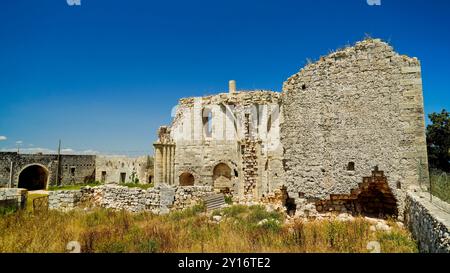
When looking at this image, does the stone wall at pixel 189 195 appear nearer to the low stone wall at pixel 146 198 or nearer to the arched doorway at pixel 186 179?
the low stone wall at pixel 146 198

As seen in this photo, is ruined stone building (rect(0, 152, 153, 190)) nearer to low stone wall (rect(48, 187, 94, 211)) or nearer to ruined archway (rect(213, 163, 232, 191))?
ruined archway (rect(213, 163, 232, 191))

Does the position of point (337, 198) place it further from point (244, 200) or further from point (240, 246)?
point (244, 200)

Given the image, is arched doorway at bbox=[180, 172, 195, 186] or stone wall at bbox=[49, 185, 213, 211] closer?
stone wall at bbox=[49, 185, 213, 211]

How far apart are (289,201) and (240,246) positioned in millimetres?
4972

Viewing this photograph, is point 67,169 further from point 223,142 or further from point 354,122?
point 354,122

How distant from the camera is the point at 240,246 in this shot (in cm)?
550

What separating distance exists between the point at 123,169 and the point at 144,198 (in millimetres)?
20792

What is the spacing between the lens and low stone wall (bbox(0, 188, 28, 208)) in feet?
34.0

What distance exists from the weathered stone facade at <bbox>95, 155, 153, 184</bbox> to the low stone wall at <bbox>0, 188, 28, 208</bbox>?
17995mm

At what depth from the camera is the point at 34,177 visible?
30812 mm

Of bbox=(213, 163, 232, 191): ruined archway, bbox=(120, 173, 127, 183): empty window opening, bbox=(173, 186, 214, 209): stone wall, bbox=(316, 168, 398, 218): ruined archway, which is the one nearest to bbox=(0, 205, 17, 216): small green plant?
bbox=(173, 186, 214, 209): stone wall

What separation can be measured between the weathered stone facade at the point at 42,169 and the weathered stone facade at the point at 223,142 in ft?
49.0

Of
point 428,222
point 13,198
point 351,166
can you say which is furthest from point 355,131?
point 13,198

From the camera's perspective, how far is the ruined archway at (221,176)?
20295 millimetres
